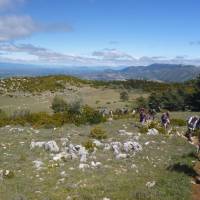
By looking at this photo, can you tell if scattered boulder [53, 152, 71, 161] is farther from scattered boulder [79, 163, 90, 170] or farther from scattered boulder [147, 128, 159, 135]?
scattered boulder [147, 128, 159, 135]

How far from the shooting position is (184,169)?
19.8m

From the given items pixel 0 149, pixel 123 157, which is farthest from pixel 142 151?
pixel 0 149

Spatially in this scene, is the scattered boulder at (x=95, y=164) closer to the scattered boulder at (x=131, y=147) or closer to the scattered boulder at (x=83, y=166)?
the scattered boulder at (x=83, y=166)

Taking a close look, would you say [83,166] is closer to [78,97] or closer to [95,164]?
[95,164]

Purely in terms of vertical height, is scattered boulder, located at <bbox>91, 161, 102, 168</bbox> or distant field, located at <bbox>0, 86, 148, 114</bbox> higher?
scattered boulder, located at <bbox>91, 161, 102, 168</bbox>

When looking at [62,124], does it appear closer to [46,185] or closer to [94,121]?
[94,121]

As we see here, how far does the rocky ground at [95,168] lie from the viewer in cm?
1575

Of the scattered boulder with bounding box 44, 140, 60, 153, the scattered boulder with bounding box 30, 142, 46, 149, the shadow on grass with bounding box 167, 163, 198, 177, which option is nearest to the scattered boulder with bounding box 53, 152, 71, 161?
the scattered boulder with bounding box 44, 140, 60, 153

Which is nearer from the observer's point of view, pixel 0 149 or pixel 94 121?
pixel 0 149

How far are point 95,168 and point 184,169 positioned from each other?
4.12 metres

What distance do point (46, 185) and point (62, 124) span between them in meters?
19.3

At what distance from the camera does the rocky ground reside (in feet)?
51.7

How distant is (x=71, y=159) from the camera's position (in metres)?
20.3

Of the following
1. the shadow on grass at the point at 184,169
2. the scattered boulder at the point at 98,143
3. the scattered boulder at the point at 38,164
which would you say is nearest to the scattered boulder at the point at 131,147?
the scattered boulder at the point at 98,143
